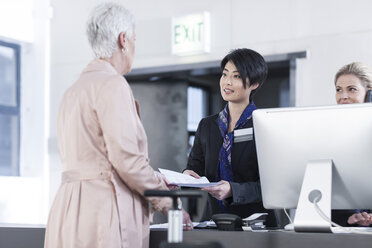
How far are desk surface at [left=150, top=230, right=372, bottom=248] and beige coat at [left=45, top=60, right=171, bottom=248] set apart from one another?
0.22 metres

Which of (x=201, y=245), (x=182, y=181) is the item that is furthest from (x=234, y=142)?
(x=201, y=245)

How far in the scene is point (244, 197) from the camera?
2846 mm

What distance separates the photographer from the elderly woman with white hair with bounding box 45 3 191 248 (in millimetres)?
2248

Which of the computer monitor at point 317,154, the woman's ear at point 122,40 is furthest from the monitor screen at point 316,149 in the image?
the woman's ear at point 122,40

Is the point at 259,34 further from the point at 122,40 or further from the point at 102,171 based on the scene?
the point at 102,171

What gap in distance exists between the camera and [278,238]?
7.29 ft

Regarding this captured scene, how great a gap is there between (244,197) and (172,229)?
1055 millimetres

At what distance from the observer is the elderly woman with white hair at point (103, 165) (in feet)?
7.38

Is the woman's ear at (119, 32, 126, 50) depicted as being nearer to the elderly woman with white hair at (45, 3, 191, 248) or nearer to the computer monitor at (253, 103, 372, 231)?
the elderly woman with white hair at (45, 3, 191, 248)

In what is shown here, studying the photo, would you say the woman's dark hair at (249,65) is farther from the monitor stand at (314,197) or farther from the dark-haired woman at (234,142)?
the monitor stand at (314,197)

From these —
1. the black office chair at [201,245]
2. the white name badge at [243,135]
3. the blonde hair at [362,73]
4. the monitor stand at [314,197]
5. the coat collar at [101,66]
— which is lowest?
the black office chair at [201,245]

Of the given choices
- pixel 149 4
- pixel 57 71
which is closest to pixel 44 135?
pixel 57 71

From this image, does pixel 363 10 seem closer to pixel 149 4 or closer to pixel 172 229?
pixel 149 4

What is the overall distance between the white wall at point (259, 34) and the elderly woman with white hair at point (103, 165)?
10.3 ft
